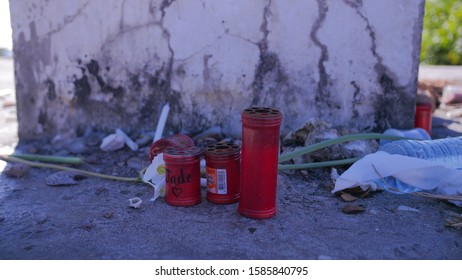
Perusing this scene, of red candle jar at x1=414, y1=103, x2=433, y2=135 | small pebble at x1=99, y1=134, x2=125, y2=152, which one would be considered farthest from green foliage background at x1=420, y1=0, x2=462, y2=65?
small pebble at x1=99, y1=134, x2=125, y2=152

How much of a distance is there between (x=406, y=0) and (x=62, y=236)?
251 cm

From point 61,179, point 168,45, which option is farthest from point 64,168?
Answer: point 168,45

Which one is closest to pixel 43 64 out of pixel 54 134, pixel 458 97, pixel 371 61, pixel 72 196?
pixel 54 134

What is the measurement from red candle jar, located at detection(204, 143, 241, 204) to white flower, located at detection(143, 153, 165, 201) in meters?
0.27

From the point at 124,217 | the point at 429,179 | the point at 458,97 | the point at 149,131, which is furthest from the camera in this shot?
the point at 458,97

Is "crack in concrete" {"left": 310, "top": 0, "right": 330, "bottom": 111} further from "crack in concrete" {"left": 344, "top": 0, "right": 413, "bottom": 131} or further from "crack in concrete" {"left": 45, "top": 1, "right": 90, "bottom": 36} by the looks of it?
"crack in concrete" {"left": 45, "top": 1, "right": 90, "bottom": 36}

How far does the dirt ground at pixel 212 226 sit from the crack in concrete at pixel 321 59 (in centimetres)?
61

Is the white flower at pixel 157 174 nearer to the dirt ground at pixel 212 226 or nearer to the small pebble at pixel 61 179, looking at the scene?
the dirt ground at pixel 212 226

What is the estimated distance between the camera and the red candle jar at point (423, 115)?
11.7ft

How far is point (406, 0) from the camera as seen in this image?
318 cm

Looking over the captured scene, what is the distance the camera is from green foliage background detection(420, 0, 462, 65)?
9531mm

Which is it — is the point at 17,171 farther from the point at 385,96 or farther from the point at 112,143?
the point at 385,96

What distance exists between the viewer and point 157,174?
2.71 m

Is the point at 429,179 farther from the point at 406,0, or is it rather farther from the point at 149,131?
the point at 149,131
